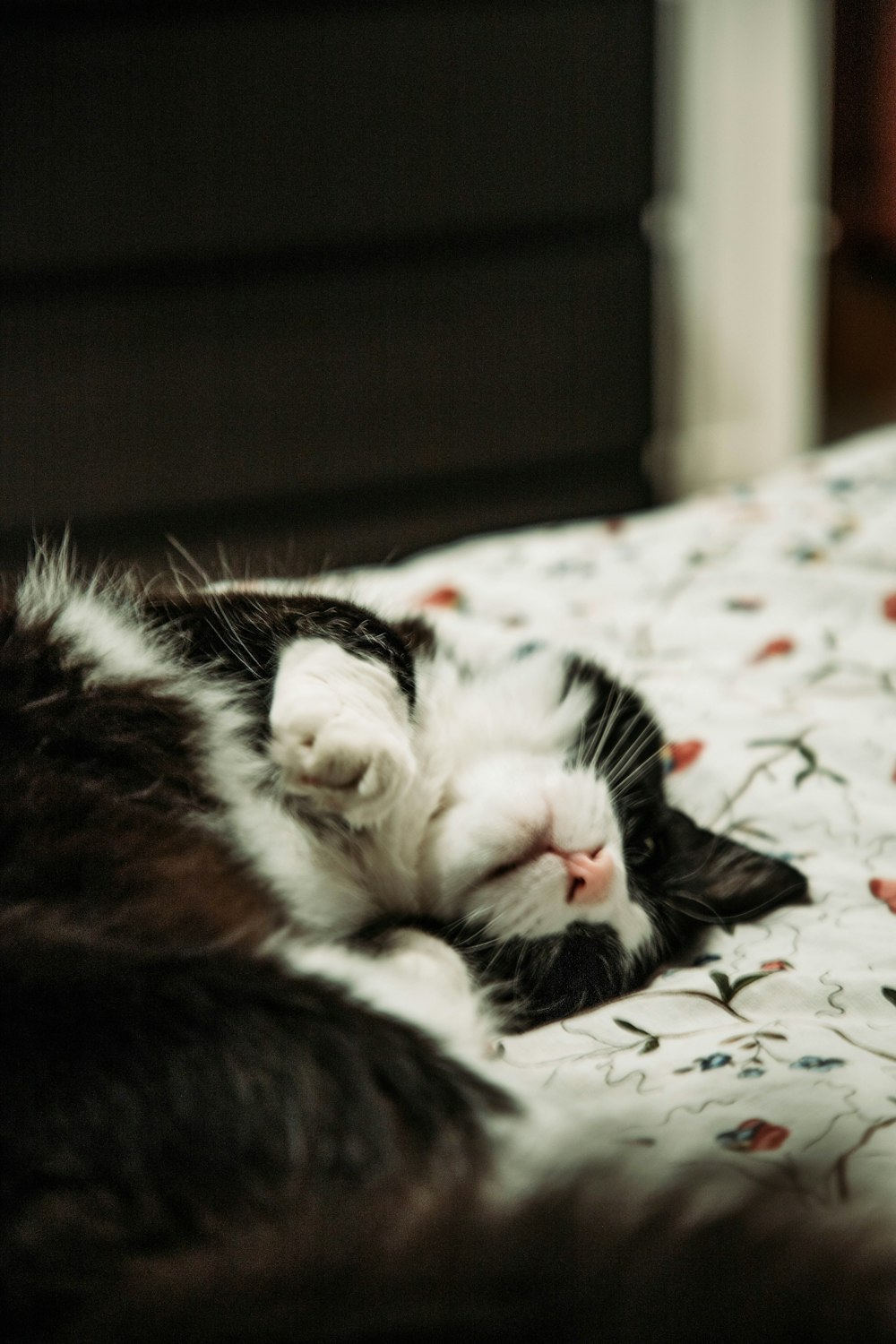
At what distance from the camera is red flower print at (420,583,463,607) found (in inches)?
57.3

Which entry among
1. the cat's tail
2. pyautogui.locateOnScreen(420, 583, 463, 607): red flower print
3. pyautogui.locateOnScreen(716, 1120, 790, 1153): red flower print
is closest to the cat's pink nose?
pyautogui.locateOnScreen(716, 1120, 790, 1153): red flower print

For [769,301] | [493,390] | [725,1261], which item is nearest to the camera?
[725,1261]

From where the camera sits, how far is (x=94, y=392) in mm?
2449

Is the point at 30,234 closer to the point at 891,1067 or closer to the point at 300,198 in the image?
the point at 300,198

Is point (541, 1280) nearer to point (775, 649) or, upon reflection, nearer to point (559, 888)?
point (559, 888)

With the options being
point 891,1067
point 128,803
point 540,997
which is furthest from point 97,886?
point 891,1067

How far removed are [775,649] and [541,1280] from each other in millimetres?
994

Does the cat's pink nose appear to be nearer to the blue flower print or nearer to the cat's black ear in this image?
the cat's black ear

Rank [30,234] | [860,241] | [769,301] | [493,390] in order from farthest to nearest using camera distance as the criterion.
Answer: [769,301] → [860,241] → [493,390] → [30,234]

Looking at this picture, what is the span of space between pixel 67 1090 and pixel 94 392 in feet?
7.11

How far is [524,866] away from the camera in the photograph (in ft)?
2.91

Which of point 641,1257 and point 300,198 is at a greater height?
point 300,198

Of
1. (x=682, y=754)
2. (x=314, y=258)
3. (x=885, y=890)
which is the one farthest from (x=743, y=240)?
(x=885, y=890)

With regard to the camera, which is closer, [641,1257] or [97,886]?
[641,1257]
